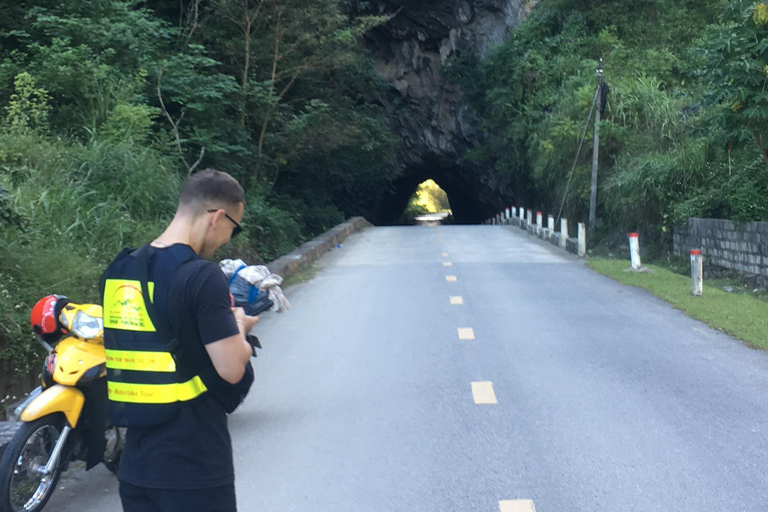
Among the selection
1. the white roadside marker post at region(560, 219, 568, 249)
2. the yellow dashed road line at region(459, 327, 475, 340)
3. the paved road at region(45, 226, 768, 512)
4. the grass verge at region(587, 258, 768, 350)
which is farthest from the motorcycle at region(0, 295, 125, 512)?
the white roadside marker post at region(560, 219, 568, 249)

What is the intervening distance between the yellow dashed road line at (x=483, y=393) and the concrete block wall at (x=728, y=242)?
9533 mm

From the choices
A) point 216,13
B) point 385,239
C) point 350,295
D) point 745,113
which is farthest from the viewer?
point 385,239

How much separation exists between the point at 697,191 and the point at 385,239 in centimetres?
837

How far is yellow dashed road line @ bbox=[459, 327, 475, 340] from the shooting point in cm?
905

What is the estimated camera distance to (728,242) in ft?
52.5

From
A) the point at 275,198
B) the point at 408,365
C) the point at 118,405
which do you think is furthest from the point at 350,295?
the point at 275,198

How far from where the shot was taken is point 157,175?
12.3 meters

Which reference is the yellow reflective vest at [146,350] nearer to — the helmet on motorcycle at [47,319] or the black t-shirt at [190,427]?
the black t-shirt at [190,427]

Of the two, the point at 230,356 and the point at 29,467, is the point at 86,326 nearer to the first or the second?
the point at 29,467

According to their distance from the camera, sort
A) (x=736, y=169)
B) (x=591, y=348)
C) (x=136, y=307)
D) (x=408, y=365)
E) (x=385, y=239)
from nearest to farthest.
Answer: (x=136, y=307) < (x=408, y=365) < (x=591, y=348) < (x=736, y=169) < (x=385, y=239)

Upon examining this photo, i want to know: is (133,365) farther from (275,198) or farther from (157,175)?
(275,198)

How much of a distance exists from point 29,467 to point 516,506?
2.70 metres

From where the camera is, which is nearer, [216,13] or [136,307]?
[136,307]

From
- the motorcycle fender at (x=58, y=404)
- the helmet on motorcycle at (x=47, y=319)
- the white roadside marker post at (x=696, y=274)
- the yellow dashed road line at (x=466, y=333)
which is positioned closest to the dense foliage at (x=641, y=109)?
the white roadside marker post at (x=696, y=274)
